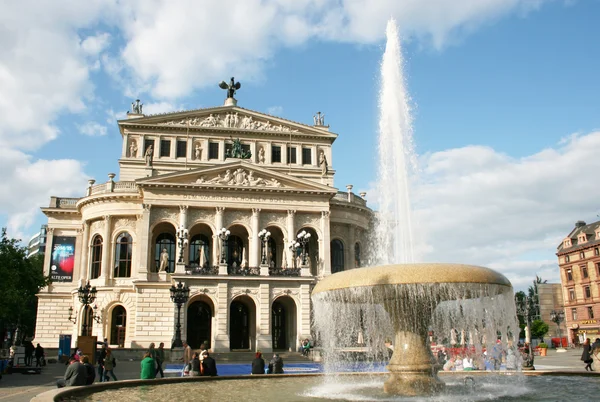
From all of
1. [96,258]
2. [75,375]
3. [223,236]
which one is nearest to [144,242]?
[223,236]

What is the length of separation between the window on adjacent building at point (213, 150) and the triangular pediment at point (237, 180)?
6.13 metres

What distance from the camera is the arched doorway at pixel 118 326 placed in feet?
139

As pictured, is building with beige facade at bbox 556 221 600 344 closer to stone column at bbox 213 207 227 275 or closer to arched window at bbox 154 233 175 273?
stone column at bbox 213 207 227 275

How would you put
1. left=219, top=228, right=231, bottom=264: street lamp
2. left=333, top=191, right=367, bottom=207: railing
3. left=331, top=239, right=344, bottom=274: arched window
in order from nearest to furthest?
left=219, top=228, right=231, bottom=264: street lamp < left=331, top=239, right=344, bottom=274: arched window < left=333, top=191, right=367, bottom=207: railing

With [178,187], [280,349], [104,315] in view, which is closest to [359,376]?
[280,349]

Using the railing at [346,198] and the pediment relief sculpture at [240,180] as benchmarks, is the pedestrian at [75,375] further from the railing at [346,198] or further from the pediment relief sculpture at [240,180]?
the railing at [346,198]

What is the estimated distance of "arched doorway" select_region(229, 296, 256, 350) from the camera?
4138 cm

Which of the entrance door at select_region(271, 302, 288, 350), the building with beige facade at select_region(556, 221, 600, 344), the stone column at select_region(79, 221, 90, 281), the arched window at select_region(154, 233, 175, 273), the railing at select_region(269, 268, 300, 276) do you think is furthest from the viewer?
the building with beige facade at select_region(556, 221, 600, 344)

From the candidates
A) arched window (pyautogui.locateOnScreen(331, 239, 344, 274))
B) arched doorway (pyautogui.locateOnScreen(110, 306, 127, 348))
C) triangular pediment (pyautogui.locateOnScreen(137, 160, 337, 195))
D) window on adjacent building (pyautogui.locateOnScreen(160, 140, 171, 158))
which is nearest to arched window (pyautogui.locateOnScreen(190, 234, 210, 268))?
triangular pediment (pyautogui.locateOnScreen(137, 160, 337, 195))

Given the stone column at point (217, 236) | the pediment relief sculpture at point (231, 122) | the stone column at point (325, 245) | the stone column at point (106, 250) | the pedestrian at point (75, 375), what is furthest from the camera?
the pediment relief sculpture at point (231, 122)

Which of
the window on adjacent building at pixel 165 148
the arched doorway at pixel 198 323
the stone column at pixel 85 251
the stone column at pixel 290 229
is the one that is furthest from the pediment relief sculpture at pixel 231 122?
the arched doorway at pixel 198 323

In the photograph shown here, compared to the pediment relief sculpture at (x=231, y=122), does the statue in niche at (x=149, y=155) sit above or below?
below

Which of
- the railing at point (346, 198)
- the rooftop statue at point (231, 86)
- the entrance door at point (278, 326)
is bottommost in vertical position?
the entrance door at point (278, 326)

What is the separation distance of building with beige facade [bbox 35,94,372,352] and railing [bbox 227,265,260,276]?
0.41 feet
